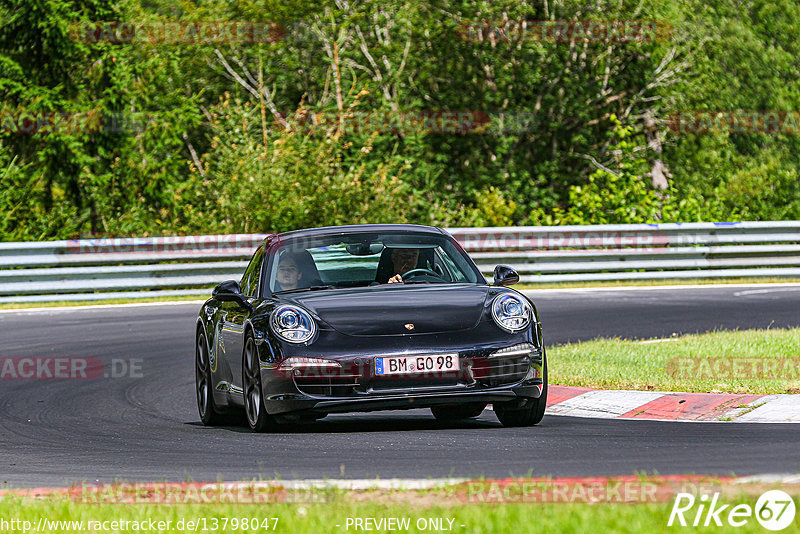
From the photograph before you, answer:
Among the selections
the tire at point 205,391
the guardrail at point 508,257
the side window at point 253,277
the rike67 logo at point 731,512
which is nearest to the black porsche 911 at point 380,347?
the side window at point 253,277

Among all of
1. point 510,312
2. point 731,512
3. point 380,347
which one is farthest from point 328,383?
point 731,512

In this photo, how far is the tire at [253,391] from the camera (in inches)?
362

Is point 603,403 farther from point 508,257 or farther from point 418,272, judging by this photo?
point 508,257

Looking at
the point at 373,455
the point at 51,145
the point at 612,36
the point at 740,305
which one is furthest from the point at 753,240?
the point at 373,455

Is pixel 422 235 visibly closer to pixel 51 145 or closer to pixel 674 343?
pixel 674 343

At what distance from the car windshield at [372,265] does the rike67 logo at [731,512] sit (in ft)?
14.6

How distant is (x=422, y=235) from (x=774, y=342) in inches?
181

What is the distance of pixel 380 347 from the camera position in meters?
8.77

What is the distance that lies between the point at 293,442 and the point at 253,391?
2.42ft

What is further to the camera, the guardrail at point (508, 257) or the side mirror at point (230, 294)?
the guardrail at point (508, 257)

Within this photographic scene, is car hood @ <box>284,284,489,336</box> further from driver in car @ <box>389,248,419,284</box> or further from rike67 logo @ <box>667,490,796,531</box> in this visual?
rike67 logo @ <box>667,490,796,531</box>

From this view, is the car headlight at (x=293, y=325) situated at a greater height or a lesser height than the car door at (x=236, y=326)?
greater

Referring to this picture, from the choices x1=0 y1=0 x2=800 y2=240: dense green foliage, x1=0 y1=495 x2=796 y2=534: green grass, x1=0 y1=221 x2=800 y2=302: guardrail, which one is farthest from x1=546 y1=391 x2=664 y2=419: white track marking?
x1=0 y1=0 x2=800 y2=240: dense green foliage

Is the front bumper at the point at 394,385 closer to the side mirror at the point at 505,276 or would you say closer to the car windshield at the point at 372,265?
the side mirror at the point at 505,276
